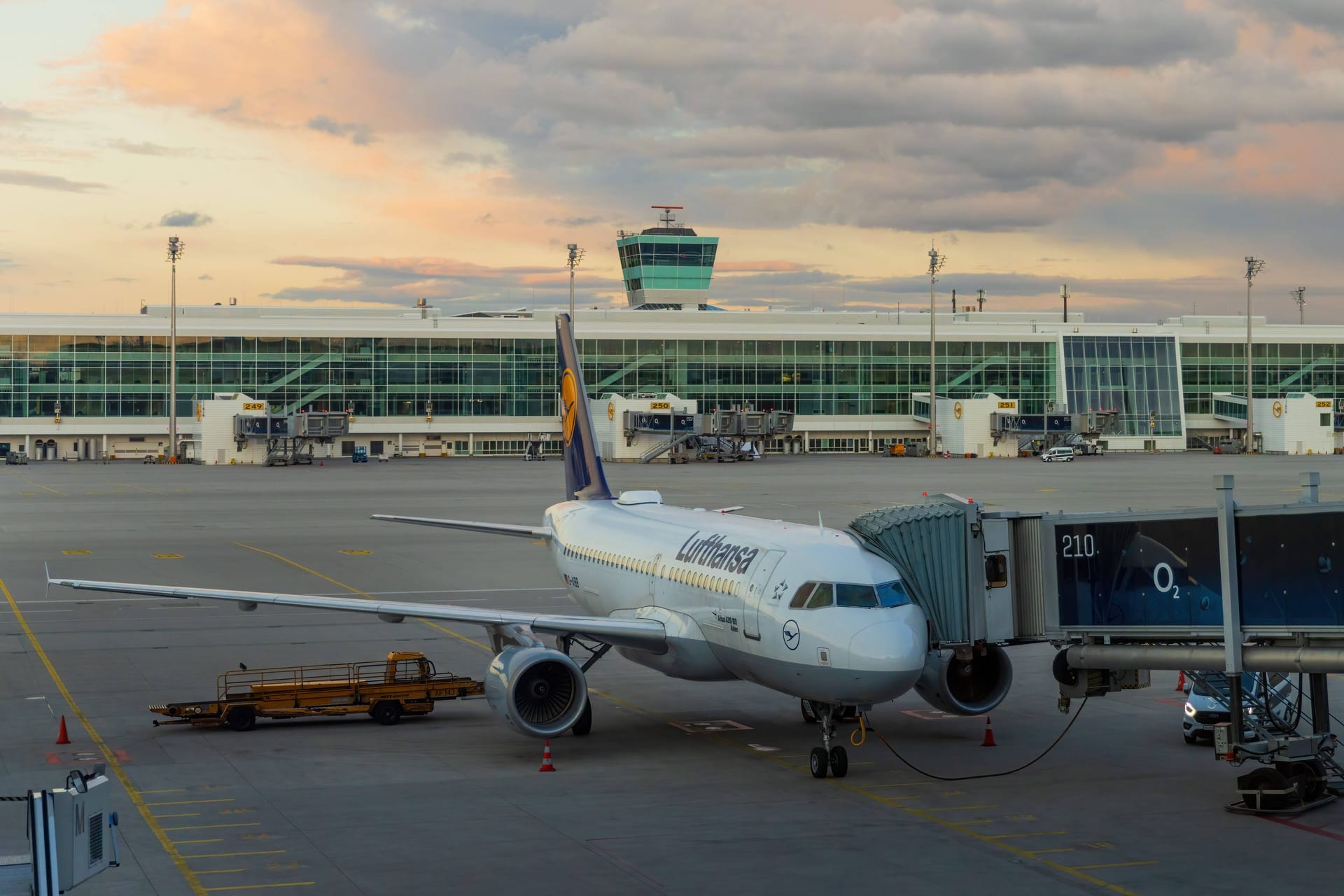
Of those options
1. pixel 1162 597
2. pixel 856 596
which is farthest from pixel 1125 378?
pixel 856 596

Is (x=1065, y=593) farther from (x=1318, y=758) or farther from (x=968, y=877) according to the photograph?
(x=968, y=877)

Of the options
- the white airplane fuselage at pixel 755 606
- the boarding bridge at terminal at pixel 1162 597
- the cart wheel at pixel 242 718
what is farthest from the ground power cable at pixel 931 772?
the cart wheel at pixel 242 718

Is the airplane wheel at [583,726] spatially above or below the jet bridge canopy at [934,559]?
below

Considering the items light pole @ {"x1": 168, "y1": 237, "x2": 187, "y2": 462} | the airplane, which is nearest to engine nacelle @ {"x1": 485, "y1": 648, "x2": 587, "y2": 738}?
the airplane

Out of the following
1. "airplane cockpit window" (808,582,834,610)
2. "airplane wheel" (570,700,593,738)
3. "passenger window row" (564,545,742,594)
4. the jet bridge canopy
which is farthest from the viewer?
"airplane wheel" (570,700,593,738)

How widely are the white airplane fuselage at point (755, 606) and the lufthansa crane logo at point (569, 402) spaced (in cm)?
699

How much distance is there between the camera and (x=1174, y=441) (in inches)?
7372

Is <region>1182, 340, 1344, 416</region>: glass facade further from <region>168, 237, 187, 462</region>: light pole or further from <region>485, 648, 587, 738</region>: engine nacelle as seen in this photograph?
<region>485, 648, 587, 738</region>: engine nacelle

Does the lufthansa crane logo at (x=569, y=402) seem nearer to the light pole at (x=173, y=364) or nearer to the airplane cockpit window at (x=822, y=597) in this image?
the airplane cockpit window at (x=822, y=597)

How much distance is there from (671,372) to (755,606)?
157048 millimetres

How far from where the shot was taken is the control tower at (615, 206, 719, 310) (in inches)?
7603

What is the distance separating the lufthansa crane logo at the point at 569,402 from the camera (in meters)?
41.5

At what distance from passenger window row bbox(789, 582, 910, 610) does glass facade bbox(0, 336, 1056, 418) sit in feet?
495

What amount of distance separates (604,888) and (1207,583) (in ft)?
36.2
